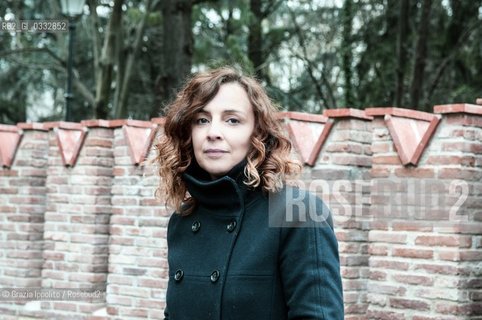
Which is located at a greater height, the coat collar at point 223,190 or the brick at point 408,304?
the coat collar at point 223,190

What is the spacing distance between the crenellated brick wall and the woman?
175 cm

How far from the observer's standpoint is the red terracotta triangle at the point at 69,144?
6.82 metres

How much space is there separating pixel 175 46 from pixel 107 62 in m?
2.95

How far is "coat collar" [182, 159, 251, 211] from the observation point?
8.39 feet

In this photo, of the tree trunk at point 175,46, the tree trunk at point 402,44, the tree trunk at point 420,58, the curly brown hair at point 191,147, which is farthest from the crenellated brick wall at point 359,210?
the tree trunk at point 402,44

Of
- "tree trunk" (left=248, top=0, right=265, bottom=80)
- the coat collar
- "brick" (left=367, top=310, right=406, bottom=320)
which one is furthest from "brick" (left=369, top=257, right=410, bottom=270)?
"tree trunk" (left=248, top=0, right=265, bottom=80)

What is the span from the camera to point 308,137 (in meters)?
5.37

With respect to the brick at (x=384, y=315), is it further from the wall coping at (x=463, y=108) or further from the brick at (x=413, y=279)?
the wall coping at (x=463, y=108)

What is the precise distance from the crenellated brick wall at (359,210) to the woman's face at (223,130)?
1826mm

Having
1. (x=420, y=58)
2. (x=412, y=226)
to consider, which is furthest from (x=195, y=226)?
(x=420, y=58)

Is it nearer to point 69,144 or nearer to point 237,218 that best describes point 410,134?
point 237,218

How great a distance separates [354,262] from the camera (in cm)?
523

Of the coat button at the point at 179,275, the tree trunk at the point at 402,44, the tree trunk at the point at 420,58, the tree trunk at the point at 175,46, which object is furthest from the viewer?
the tree trunk at the point at 402,44

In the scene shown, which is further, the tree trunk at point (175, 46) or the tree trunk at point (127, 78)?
the tree trunk at point (127, 78)
